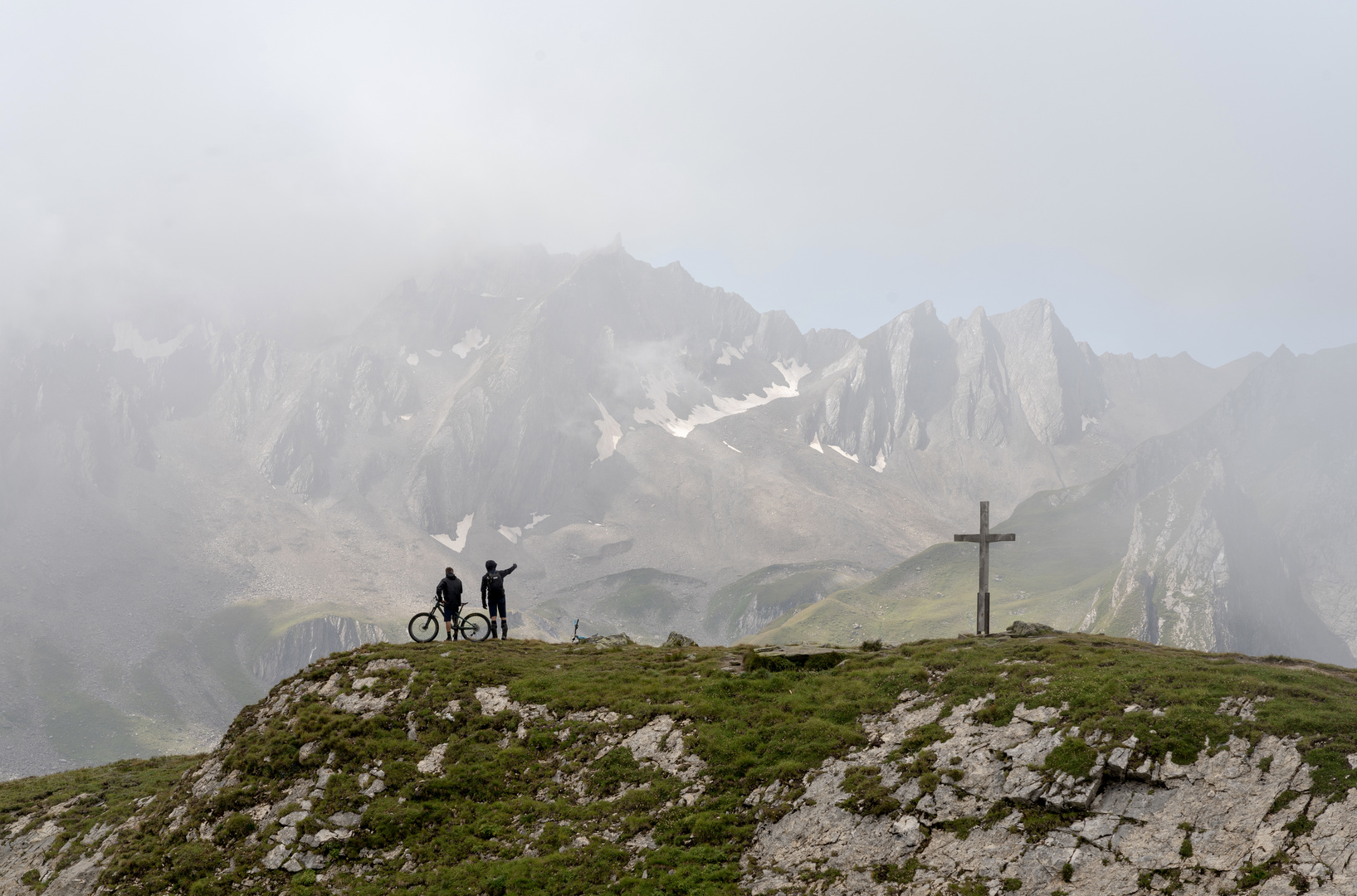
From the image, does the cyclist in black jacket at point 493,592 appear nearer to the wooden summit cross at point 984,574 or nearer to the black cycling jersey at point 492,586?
the black cycling jersey at point 492,586

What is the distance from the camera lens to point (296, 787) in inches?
1137

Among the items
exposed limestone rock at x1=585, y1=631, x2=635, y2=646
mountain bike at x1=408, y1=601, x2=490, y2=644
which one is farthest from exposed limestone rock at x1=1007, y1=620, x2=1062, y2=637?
mountain bike at x1=408, y1=601, x2=490, y2=644

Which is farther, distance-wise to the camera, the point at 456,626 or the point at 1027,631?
the point at 456,626

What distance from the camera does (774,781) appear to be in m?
25.4

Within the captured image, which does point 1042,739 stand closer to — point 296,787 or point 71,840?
point 296,787

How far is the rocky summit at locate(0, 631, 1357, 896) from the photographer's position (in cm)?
2005

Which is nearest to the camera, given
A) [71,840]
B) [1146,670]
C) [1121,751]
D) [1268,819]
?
[1268,819]

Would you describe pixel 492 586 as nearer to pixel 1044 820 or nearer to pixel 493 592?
pixel 493 592

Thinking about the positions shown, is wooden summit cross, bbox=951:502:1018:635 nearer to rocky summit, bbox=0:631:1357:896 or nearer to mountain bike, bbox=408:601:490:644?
rocky summit, bbox=0:631:1357:896

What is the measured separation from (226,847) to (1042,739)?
28.6 metres

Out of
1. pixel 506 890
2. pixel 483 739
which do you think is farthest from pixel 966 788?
pixel 483 739

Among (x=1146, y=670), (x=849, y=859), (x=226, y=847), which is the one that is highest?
(x=1146, y=670)

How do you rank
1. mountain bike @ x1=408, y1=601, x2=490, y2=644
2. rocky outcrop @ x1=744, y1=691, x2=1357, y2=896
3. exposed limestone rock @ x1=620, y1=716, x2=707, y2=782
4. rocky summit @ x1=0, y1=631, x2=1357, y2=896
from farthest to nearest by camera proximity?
1. mountain bike @ x1=408, y1=601, x2=490, y2=644
2. exposed limestone rock @ x1=620, y1=716, x2=707, y2=782
3. rocky summit @ x1=0, y1=631, x2=1357, y2=896
4. rocky outcrop @ x1=744, y1=691, x2=1357, y2=896

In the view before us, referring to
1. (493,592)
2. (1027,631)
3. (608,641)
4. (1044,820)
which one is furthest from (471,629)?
(1044,820)
